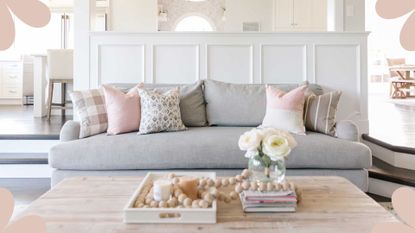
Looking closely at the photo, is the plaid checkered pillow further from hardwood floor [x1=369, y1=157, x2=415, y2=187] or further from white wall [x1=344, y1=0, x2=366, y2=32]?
white wall [x1=344, y1=0, x2=366, y2=32]

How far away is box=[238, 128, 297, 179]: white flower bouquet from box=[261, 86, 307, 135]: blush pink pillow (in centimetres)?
134

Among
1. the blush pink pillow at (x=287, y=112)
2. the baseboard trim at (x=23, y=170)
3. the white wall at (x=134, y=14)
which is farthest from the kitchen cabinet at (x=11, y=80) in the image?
the blush pink pillow at (x=287, y=112)

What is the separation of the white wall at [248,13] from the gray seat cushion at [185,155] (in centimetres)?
490

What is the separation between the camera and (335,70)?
3619 millimetres

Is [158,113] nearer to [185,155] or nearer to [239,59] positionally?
[185,155]

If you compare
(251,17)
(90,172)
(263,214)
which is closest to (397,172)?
(263,214)

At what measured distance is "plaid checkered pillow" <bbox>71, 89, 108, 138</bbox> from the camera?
2.86m

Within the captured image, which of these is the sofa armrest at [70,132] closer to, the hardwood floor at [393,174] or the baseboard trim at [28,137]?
the baseboard trim at [28,137]

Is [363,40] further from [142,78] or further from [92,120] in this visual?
[92,120]

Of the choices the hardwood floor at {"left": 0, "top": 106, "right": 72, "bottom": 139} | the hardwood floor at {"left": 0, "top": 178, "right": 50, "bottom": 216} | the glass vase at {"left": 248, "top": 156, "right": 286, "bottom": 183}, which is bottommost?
the hardwood floor at {"left": 0, "top": 178, "right": 50, "bottom": 216}

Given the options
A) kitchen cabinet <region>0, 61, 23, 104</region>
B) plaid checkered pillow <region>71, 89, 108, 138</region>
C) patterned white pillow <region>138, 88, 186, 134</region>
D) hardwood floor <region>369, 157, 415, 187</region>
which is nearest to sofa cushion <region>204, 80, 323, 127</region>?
patterned white pillow <region>138, 88, 186, 134</region>

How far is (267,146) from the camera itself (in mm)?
1441

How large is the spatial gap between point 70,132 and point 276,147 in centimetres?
192

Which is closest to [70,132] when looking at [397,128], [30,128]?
[30,128]
